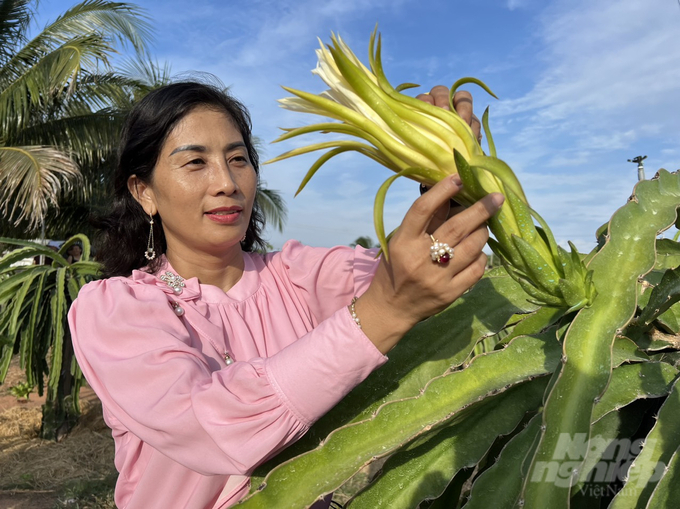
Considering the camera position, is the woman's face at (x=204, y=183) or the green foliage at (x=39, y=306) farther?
the green foliage at (x=39, y=306)

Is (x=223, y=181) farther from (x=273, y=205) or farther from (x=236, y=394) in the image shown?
(x=273, y=205)

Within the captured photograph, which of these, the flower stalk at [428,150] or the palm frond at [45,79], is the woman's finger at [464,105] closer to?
the flower stalk at [428,150]

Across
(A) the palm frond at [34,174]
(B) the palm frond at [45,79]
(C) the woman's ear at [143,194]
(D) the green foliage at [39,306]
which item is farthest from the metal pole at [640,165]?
(B) the palm frond at [45,79]

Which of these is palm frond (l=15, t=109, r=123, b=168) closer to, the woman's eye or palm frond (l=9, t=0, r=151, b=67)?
palm frond (l=9, t=0, r=151, b=67)

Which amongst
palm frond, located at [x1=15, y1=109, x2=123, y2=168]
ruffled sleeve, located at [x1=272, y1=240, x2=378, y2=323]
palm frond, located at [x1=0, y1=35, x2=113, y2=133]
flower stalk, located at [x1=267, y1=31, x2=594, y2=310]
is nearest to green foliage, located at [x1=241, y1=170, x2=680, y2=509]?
flower stalk, located at [x1=267, y1=31, x2=594, y2=310]

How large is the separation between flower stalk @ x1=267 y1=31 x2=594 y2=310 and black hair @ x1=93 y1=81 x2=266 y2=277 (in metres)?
0.48

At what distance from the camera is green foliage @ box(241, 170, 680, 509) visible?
2.04 feet

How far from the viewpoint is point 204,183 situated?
103 centimetres

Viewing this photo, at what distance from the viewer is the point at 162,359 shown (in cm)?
77

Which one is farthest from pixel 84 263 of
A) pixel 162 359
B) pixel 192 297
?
pixel 162 359

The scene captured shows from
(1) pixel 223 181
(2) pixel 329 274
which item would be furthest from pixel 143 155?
(2) pixel 329 274

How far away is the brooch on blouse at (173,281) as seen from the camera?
3.46 feet

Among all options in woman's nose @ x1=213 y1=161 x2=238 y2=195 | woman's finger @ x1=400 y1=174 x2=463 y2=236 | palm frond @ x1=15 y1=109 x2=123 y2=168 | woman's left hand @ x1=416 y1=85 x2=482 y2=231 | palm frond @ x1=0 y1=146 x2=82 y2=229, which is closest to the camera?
woman's finger @ x1=400 y1=174 x2=463 y2=236

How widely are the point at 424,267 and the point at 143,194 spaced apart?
2.47ft
